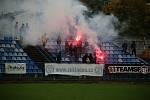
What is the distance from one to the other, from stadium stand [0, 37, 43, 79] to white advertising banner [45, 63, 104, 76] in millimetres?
152

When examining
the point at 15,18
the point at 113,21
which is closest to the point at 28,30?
the point at 15,18

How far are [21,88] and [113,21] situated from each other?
1.50 meters

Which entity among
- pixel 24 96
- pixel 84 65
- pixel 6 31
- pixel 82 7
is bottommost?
pixel 24 96

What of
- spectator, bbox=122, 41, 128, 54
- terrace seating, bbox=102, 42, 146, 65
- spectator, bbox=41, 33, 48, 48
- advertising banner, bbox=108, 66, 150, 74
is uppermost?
spectator, bbox=41, 33, 48, 48

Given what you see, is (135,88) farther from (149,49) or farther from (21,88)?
(21,88)

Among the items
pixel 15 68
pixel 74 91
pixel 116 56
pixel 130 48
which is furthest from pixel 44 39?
pixel 130 48

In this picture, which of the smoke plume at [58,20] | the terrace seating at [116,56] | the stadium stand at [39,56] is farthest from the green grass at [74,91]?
the smoke plume at [58,20]

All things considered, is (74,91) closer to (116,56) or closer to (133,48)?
(116,56)

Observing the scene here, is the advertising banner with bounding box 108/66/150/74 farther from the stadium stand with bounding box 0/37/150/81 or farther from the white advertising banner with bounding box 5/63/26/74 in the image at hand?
the white advertising banner with bounding box 5/63/26/74

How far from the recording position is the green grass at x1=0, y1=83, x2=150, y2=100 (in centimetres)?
393

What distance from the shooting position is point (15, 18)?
3932 mm

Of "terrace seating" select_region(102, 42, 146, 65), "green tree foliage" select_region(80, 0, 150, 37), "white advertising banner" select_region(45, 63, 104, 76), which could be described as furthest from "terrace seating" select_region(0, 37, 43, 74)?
"green tree foliage" select_region(80, 0, 150, 37)

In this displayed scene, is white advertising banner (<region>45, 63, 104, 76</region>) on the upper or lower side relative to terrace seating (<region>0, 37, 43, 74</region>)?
lower

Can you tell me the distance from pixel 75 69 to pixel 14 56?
819mm
